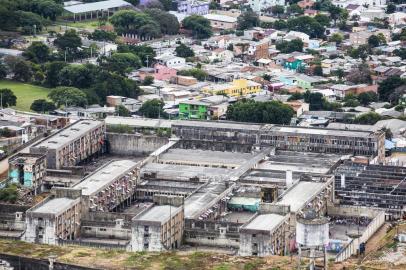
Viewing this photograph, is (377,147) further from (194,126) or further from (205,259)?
(205,259)

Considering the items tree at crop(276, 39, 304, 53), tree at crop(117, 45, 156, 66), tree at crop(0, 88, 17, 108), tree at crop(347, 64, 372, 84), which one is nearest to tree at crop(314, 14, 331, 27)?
tree at crop(276, 39, 304, 53)

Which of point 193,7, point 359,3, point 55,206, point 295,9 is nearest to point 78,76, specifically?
point 193,7

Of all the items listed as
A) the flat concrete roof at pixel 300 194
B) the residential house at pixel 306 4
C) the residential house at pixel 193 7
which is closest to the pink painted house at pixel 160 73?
the residential house at pixel 193 7

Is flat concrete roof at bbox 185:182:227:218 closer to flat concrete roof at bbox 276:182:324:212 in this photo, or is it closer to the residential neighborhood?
the residential neighborhood

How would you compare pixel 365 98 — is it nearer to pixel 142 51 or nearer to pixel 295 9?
pixel 142 51

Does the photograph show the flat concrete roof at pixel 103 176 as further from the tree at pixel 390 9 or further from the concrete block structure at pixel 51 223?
the tree at pixel 390 9

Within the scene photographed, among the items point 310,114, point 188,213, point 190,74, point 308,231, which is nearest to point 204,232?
point 188,213

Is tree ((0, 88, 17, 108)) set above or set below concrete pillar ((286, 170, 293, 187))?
above
